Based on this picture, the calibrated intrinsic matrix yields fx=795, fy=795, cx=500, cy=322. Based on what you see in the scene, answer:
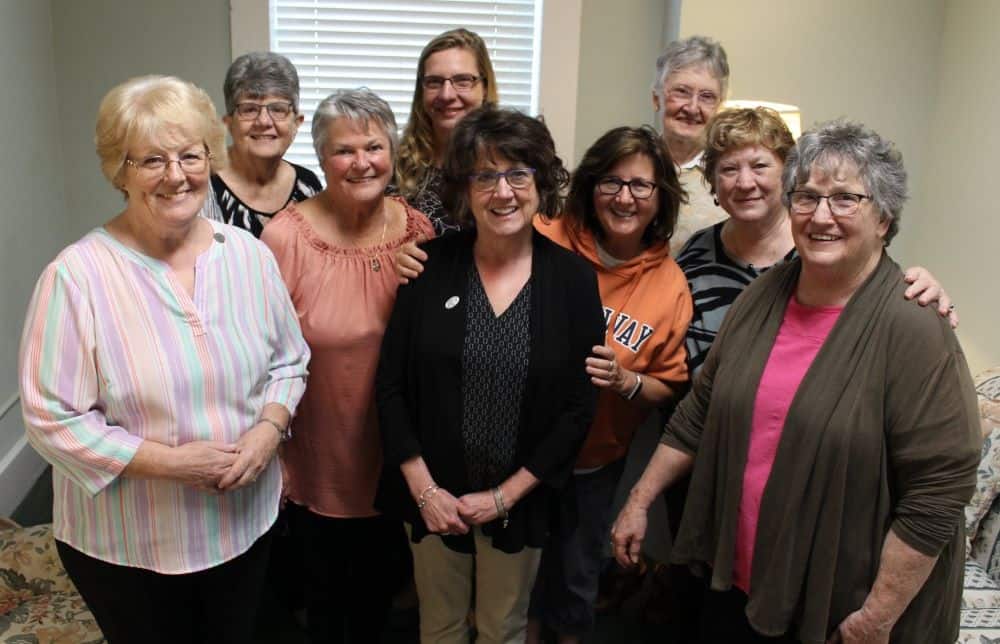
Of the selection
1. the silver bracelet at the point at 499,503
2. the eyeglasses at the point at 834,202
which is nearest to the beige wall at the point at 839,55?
the eyeglasses at the point at 834,202

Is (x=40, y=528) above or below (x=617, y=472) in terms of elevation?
below

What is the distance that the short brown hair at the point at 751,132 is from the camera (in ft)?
6.74

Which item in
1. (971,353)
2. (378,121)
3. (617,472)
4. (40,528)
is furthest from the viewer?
(971,353)

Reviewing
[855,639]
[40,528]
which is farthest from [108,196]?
[855,639]

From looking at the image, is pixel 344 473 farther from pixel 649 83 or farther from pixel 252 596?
pixel 649 83

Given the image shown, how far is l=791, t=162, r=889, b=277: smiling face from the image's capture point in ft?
5.00

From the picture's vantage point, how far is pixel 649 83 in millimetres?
3734

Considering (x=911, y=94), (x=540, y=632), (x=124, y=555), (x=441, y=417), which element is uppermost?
(x=911, y=94)

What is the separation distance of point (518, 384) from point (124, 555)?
0.87 m

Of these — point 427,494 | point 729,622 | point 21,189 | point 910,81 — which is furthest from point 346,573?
point 910,81

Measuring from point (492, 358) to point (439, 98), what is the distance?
3.14 feet

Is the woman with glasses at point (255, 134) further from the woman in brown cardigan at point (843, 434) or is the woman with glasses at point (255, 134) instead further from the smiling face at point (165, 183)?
the woman in brown cardigan at point (843, 434)

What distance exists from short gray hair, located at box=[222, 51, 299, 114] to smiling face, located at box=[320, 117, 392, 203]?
1.77ft

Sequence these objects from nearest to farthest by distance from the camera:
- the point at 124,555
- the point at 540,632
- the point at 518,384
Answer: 1. the point at 124,555
2. the point at 518,384
3. the point at 540,632
